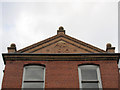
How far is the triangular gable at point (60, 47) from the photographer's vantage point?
1656cm

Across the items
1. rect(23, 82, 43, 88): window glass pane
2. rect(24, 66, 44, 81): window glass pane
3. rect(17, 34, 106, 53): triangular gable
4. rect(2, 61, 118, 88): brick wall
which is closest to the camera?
rect(2, 61, 118, 88): brick wall

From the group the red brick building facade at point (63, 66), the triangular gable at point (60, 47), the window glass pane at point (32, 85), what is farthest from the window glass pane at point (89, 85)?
the triangular gable at point (60, 47)

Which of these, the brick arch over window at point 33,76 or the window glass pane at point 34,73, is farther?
the window glass pane at point 34,73

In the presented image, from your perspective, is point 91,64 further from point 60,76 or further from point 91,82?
point 60,76

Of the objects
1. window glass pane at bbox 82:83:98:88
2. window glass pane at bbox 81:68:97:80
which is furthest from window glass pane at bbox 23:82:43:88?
window glass pane at bbox 81:68:97:80

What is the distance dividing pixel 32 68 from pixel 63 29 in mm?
4948

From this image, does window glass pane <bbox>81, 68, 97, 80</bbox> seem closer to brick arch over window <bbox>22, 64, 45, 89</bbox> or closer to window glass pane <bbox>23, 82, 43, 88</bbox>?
brick arch over window <bbox>22, 64, 45, 89</bbox>

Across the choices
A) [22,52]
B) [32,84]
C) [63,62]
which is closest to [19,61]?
[22,52]

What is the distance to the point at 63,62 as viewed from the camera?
15.5m

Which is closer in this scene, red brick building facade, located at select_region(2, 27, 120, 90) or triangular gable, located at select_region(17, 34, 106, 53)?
red brick building facade, located at select_region(2, 27, 120, 90)

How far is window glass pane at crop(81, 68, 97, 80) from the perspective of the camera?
14733mm

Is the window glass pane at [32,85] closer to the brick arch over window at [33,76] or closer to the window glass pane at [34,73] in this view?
the brick arch over window at [33,76]

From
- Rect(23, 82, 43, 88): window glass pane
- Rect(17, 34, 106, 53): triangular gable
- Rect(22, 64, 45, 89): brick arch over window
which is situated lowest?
Rect(23, 82, 43, 88): window glass pane

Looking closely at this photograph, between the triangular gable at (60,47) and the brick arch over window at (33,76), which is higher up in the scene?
the triangular gable at (60,47)
